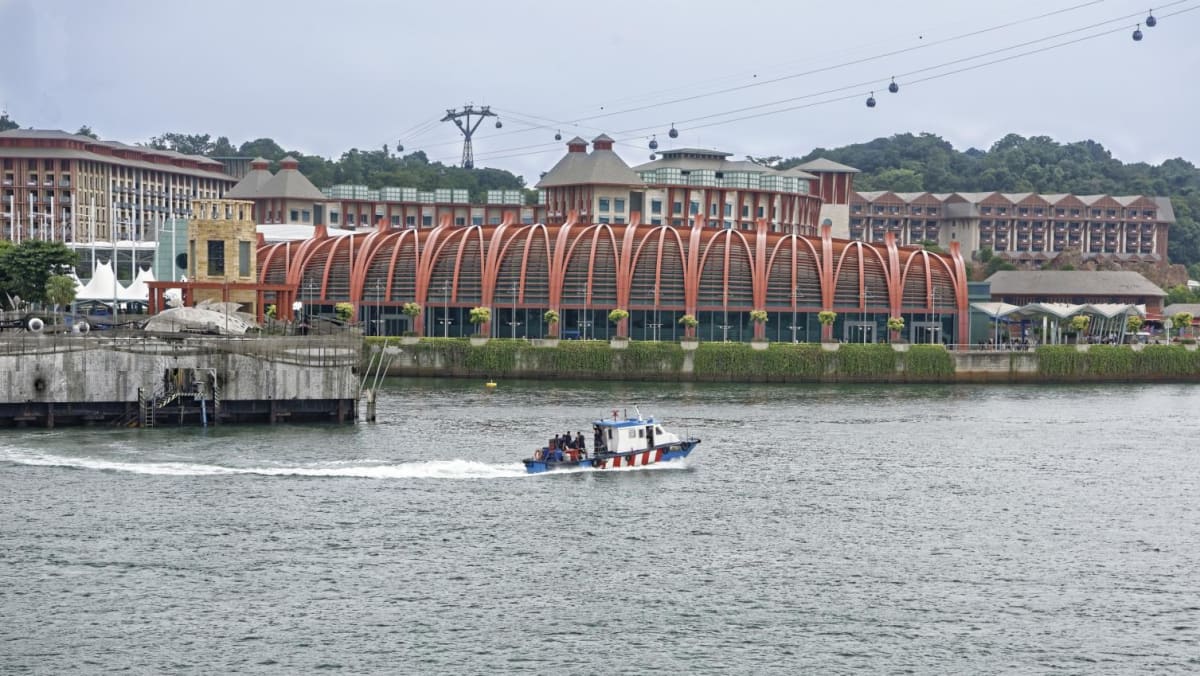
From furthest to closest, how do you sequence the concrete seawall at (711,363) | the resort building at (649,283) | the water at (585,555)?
the resort building at (649,283)
the concrete seawall at (711,363)
the water at (585,555)

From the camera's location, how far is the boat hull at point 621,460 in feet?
299

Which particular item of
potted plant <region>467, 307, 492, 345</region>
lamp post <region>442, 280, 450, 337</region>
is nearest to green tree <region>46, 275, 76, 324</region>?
lamp post <region>442, 280, 450, 337</region>

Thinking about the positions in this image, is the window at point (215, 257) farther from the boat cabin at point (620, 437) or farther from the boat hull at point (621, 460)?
the boat cabin at point (620, 437)

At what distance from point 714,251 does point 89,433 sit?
8718 centimetres

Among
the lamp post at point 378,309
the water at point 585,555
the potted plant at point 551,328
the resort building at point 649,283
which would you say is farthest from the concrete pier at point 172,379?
the lamp post at point 378,309

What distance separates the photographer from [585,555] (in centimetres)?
7119

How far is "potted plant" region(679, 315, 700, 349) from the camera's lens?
16138cm

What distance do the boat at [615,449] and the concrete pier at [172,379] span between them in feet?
71.2

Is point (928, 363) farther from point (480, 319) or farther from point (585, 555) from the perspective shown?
point (585, 555)

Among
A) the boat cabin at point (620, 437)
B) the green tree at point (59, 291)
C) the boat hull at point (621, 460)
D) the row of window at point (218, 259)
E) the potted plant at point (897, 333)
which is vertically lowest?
the boat hull at point (621, 460)

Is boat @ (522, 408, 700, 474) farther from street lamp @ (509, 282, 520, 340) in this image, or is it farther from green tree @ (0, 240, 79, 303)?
green tree @ (0, 240, 79, 303)

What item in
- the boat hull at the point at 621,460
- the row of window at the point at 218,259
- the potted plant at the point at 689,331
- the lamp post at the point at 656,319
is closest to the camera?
the boat hull at the point at 621,460

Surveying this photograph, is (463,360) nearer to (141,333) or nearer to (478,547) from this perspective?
(141,333)

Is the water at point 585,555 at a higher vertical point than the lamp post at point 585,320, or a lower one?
lower
